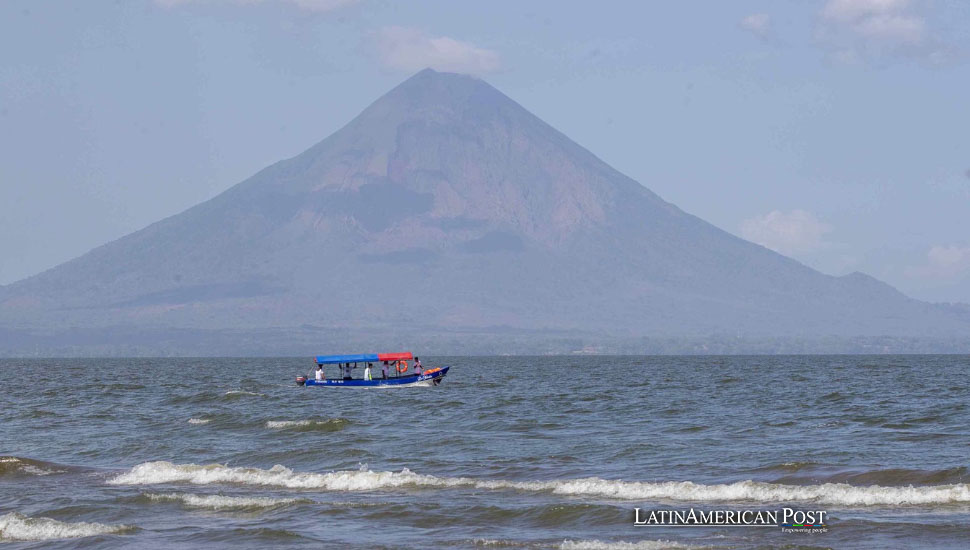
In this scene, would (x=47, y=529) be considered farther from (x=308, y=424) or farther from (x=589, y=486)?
(x=308, y=424)

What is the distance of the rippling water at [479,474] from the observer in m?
31.6

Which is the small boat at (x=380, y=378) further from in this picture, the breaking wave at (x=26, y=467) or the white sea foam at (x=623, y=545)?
the white sea foam at (x=623, y=545)

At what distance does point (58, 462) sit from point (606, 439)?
65.5 feet

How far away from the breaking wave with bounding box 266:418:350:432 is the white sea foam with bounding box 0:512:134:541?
24.0 meters

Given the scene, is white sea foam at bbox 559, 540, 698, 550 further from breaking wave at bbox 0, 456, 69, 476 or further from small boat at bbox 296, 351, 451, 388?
small boat at bbox 296, 351, 451, 388

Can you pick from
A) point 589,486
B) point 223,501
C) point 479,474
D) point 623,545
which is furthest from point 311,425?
point 623,545

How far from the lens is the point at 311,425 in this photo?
58.5 m

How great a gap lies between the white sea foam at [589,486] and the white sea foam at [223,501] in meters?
3.23

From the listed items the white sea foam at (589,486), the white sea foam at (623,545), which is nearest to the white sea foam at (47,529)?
the white sea foam at (589,486)

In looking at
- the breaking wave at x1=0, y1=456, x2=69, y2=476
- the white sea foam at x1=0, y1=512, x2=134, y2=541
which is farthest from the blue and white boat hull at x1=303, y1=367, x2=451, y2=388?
the white sea foam at x1=0, y1=512, x2=134, y2=541

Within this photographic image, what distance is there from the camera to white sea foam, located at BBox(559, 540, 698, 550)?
28891 millimetres

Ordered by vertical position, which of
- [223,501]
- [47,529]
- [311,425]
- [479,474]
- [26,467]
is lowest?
[47,529]

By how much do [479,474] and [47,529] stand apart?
13465 mm

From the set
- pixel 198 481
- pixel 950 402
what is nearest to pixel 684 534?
pixel 198 481
